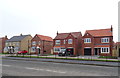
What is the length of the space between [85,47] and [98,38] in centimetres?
525

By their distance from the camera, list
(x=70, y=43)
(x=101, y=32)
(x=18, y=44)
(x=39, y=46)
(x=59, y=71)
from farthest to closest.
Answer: (x=18, y=44) → (x=39, y=46) → (x=70, y=43) → (x=101, y=32) → (x=59, y=71)

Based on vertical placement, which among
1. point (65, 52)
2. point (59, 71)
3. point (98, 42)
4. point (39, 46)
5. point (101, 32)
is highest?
point (101, 32)

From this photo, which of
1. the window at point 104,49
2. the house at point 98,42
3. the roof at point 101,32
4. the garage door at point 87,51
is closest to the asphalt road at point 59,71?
the window at point 104,49

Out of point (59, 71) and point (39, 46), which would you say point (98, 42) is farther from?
point (59, 71)

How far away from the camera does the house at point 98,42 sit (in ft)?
126

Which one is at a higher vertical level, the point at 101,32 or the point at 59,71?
the point at 101,32

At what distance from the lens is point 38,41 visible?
176ft

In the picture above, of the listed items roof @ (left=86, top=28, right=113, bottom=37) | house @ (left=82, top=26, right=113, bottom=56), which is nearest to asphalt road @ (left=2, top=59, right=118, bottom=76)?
house @ (left=82, top=26, right=113, bottom=56)

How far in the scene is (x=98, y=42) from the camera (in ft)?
132

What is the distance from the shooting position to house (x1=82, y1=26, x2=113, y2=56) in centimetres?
3831

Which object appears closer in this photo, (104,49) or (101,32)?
(104,49)

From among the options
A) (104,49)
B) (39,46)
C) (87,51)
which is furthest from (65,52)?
(39,46)

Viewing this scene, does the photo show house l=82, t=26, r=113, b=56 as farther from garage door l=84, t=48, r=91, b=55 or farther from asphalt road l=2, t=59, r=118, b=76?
asphalt road l=2, t=59, r=118, b=76

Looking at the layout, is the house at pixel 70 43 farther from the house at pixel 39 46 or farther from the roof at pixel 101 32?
the house at pixel 39 46
